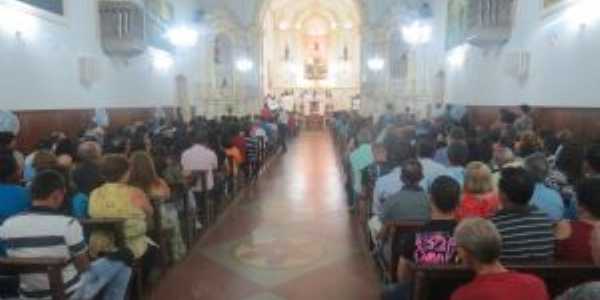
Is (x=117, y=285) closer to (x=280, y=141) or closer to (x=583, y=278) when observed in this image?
(x=583, y=278)

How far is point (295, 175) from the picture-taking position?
11.5 m

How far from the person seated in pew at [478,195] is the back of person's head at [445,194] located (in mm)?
274

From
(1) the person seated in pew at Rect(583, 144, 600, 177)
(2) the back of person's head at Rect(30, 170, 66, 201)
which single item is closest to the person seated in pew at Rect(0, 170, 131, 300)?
(2) the back of person's head at Rect(30, 170, 66, 201)

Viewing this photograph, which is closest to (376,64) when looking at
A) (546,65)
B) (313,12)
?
(313,12)

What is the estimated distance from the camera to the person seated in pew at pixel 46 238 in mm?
2834

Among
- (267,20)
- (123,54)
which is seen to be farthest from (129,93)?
(267,20)

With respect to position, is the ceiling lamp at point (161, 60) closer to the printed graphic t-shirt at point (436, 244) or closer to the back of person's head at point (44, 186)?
the back of person's head at point (44, 186)

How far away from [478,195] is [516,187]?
771mm

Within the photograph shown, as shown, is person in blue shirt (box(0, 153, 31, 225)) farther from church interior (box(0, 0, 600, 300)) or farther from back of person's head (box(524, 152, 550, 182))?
back of person's head (box(524, 152, 550, 182))

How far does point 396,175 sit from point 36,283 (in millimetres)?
2967

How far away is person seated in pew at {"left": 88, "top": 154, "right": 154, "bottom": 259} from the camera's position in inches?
145

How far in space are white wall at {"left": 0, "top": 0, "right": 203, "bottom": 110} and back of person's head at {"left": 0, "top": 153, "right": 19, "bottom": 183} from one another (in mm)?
4464

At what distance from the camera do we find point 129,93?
43.1 feet

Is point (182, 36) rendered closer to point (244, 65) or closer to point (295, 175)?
point (244, 65)
